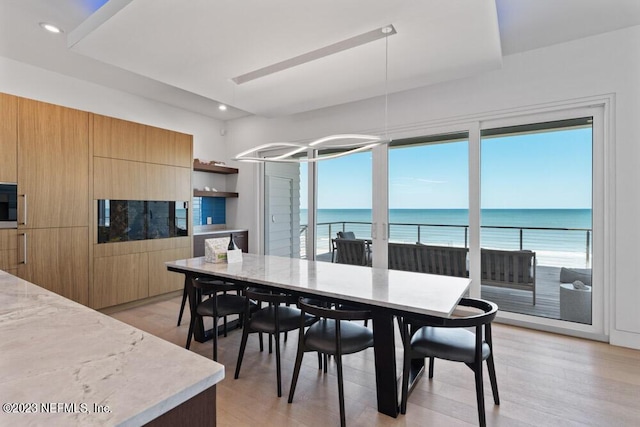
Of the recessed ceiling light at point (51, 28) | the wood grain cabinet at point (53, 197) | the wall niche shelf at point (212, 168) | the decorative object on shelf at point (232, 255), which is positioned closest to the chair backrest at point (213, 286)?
the decorative object on shelf at point (232, 255)

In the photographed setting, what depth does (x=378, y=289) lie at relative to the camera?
6.95ft

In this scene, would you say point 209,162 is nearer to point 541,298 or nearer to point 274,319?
point 274,319

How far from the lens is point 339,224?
477 cm

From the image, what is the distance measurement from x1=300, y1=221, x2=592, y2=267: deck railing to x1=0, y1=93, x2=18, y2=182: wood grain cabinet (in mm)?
3853

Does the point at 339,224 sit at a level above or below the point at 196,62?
below

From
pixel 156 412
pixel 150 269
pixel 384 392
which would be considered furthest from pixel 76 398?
pixel 150 269

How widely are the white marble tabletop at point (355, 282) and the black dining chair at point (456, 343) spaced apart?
0.39 feet

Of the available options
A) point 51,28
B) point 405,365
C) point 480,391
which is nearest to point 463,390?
point 480,391

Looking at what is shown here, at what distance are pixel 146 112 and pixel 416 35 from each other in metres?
3.95

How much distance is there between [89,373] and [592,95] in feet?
13.6

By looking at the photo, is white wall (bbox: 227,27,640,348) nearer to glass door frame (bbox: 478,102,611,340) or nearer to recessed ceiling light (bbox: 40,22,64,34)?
glass door frame (bbox: 478,102,611,340)

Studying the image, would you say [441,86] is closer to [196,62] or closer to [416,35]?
[416,35]

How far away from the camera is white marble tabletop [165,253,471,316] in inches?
72.7

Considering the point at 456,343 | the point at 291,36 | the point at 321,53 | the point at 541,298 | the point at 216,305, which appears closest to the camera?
the point at 456,343
